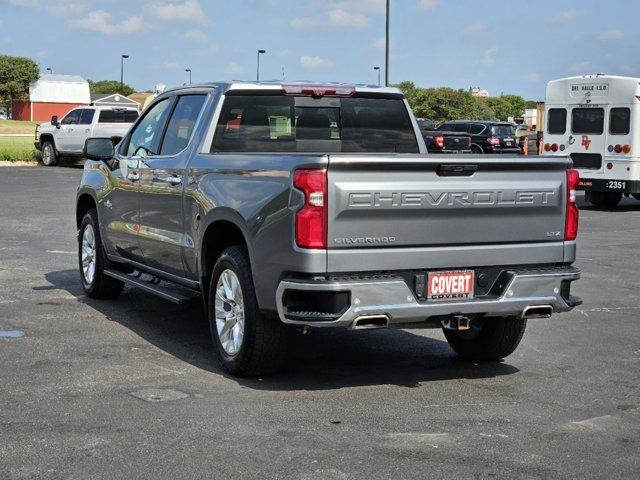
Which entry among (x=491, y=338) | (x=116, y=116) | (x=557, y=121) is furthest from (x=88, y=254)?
(x=116, y=116)

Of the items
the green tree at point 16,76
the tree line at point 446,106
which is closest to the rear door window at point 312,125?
the tree line at point 446,106

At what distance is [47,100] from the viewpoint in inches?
4845

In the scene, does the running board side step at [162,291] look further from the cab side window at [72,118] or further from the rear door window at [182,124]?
the cab side window at [72,118]

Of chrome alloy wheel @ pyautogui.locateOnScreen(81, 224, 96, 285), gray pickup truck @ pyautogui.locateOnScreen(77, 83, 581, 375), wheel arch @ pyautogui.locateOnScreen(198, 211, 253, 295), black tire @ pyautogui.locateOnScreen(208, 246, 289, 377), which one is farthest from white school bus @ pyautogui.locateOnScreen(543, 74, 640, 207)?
black tire @ pyautogui.locateOnScreen(208, 246, 289, 377)

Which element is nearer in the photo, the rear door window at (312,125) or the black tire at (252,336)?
the black tire at (252,336)

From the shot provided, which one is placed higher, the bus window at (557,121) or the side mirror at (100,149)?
the bus window at (557,121)

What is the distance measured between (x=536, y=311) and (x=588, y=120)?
17.9 meters

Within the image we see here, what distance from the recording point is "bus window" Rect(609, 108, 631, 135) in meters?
22.8

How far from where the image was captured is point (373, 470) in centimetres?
501

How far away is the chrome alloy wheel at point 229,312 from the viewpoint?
6.85 meters

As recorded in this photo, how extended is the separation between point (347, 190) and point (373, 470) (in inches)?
68.8

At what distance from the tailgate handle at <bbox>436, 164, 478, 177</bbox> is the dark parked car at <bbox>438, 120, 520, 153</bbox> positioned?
31037 millimetres

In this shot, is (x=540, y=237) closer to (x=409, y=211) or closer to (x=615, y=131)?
(x=409, y=211)

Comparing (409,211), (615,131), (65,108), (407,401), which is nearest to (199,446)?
(407,401)
